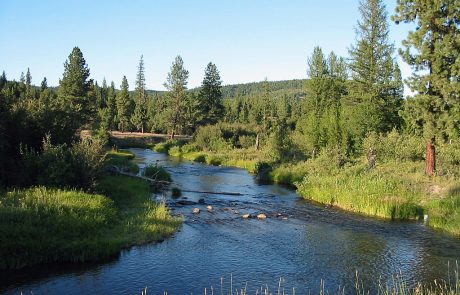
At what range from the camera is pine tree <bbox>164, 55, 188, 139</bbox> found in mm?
92875

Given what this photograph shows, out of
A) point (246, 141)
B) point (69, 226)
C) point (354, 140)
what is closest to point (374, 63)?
point (354, 140)

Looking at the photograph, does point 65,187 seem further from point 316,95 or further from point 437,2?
point 316,95

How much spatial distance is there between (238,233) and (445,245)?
33.6ft

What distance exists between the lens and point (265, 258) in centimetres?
1906

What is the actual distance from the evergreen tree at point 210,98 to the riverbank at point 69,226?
71188 mm

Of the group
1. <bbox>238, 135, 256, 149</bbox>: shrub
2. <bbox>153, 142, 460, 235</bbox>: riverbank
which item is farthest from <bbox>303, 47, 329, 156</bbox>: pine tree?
<bbox>153, 142, 460, 235</bbox>: riverbank

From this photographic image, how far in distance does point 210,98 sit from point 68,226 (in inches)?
3119

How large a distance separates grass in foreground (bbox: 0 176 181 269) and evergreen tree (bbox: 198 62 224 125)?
71.3 m

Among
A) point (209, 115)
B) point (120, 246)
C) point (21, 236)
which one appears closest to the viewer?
point (21, 236)

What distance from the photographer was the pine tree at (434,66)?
3225cm

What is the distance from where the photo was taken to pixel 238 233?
75.0 ft

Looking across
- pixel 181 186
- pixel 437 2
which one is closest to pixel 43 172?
pixel 181 186

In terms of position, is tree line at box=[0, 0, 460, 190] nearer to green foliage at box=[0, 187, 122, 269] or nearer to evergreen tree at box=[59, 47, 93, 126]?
evergreen tree at box=[59, 47, 93, 126]

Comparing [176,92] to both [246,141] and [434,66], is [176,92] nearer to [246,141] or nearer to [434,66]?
[246,141]
